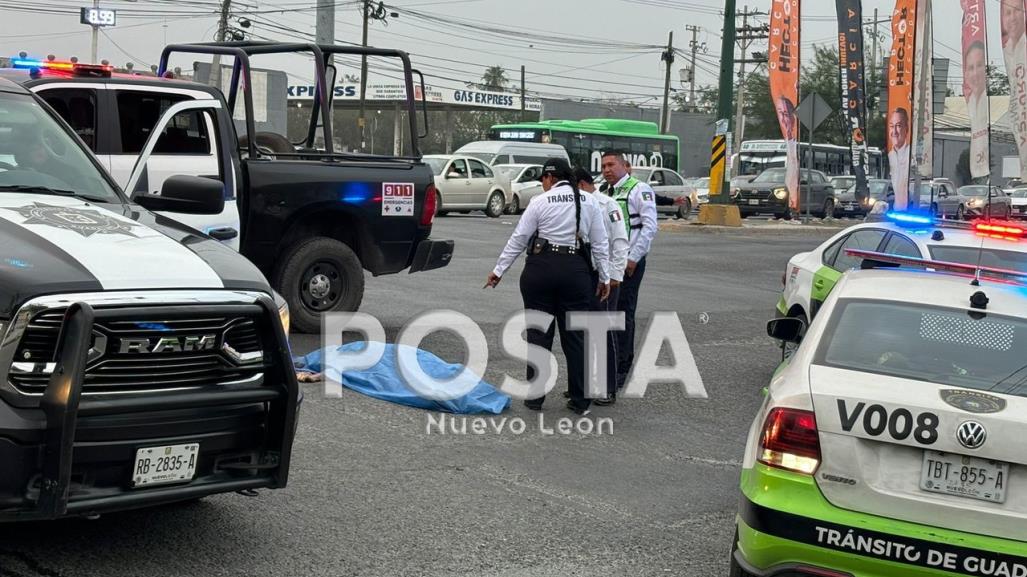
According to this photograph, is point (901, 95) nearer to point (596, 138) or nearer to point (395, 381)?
point (596, 138)

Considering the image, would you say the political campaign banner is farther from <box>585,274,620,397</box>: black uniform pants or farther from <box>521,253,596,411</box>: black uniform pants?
<box>521,253,596,411</box>: black uniform pants

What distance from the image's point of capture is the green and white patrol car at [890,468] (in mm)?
4453

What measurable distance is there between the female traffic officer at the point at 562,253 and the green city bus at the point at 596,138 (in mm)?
37830

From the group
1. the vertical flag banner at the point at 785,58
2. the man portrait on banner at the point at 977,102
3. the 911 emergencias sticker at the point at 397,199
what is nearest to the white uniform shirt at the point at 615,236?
the 911 emergencias sticker at the point at 397,199

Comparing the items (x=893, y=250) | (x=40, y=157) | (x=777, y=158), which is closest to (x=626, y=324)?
(x=893, y=250)

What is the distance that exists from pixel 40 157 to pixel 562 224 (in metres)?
3.49

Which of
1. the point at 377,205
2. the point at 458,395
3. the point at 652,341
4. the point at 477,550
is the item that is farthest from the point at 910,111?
the point at 477,550

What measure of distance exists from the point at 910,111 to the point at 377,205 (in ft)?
78.6

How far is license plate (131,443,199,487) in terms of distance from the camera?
4645mm

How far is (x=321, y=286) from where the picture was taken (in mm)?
11031

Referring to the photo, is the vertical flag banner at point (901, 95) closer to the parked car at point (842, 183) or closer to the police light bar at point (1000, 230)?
the parked car at point (842, 183)

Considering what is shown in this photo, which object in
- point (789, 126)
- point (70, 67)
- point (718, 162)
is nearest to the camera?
point (70, 67)

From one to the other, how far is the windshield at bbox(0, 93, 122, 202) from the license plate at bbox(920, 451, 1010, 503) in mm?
4042

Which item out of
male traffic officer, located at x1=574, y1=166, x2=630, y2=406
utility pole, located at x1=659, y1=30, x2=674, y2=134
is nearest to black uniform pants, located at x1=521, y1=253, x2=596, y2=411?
male traffic officer, located at x1=574, y1=166, x2=630, y2=406
